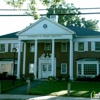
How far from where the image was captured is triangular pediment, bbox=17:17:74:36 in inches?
1237

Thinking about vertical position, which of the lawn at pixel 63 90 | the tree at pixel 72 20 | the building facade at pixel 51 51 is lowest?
the lawn at pixel 63 90

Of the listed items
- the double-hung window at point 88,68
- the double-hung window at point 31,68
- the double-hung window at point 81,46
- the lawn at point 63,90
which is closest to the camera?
the lawn at point 63,90

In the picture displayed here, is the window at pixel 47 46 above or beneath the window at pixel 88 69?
above

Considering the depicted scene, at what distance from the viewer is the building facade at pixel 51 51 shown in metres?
31.3

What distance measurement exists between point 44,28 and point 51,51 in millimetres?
4140

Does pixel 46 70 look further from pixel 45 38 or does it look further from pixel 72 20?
pixel 72 20

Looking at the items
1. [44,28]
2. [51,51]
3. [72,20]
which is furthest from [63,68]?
[72,20]

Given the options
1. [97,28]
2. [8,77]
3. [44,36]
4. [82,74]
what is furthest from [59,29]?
[97,28]

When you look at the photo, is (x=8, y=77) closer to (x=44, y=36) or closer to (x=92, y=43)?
(x=44, y=36)

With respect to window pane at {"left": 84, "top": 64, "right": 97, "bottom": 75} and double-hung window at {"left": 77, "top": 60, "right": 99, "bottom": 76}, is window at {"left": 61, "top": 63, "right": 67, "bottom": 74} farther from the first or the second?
window pane at {"left": 84, "top": 64, "right": 97, "bottom": 75}

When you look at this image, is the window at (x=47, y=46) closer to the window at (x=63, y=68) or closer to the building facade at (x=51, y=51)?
the building facade at (x=51, y=51)

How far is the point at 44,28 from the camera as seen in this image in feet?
104

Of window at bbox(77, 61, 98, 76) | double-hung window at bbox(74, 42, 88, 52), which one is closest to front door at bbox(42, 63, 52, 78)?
window at bbox(77, 61, 98, 76)

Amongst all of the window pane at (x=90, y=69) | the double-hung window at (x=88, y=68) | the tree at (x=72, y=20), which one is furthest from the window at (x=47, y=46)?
the tree at (x=72, y=20)
